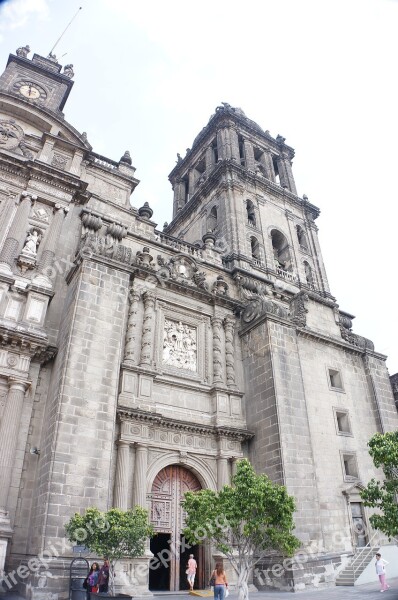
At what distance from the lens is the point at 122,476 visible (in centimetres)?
1462

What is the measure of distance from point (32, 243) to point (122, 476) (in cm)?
963

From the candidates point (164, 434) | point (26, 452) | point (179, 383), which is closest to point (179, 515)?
point (164, 434)

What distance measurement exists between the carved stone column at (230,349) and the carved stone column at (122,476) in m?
6.01

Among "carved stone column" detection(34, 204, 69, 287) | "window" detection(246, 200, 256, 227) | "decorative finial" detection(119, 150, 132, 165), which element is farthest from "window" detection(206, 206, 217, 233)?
"carved stone column" detection(34, 204, 69, 287)

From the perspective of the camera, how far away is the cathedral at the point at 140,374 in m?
13.3

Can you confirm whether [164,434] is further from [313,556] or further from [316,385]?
[316,385]

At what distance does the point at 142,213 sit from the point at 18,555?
15.6 meters

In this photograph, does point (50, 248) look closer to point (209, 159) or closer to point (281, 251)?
point (281, 251)

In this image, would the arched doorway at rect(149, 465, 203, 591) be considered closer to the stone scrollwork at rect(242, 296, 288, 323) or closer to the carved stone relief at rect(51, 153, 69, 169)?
the stone scrollwork at rect(242, 296, 288, 323)

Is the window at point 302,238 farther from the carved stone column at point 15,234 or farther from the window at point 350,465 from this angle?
the carved stone column at point 15,234

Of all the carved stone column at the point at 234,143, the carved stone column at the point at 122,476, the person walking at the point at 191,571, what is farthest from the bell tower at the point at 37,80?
the person walking at the point at 191,571

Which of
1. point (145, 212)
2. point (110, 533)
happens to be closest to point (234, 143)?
point (145, 212)

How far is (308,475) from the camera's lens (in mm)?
16969

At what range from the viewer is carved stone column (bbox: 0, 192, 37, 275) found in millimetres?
16719
